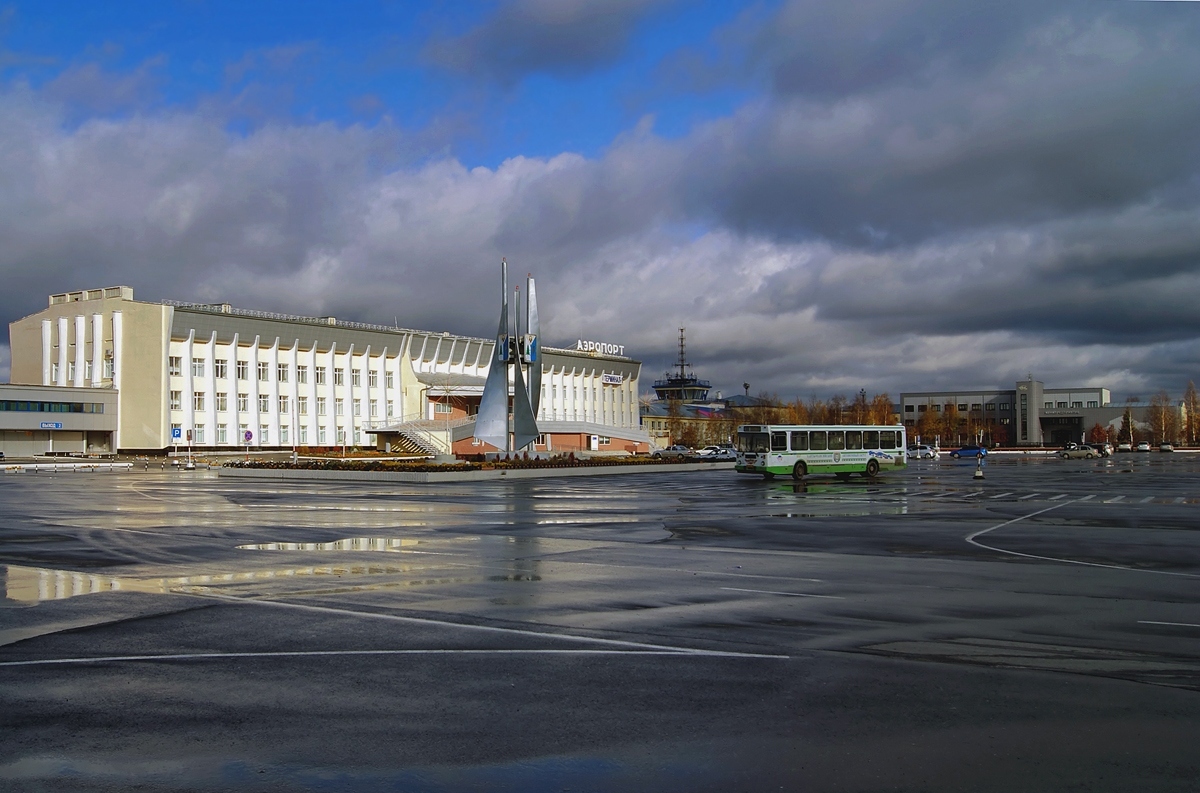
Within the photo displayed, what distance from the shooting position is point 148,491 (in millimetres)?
36250

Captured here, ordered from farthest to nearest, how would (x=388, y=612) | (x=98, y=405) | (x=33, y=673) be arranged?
(x=98, y=405)
(x=388, y=612)
(x=33, y=673)

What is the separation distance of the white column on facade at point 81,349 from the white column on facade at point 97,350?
1.18 m

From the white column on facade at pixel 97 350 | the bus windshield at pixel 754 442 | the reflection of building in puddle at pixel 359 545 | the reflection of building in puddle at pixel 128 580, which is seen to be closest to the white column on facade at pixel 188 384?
the white column on facade at pixel 97 350

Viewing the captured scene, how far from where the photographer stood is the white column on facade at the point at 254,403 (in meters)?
88.4

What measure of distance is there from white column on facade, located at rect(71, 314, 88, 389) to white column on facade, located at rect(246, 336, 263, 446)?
13894 mm

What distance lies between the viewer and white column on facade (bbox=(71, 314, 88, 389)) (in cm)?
8431

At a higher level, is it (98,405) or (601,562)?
(98,405)

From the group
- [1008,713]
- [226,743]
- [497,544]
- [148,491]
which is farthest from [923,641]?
[148,491]

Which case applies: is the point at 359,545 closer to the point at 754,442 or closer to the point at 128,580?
the point at 128,580

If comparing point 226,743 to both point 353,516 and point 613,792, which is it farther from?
point 353,516

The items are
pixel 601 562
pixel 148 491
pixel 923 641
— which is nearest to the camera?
pixel 923 641

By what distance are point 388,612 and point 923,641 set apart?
19.3 ft

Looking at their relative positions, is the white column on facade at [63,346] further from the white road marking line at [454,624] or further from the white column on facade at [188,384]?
the white road marking line at [454,624]

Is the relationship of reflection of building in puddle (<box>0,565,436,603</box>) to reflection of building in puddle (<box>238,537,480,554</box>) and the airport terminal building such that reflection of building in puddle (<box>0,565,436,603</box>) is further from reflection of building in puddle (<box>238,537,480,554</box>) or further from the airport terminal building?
the airport terminal building
